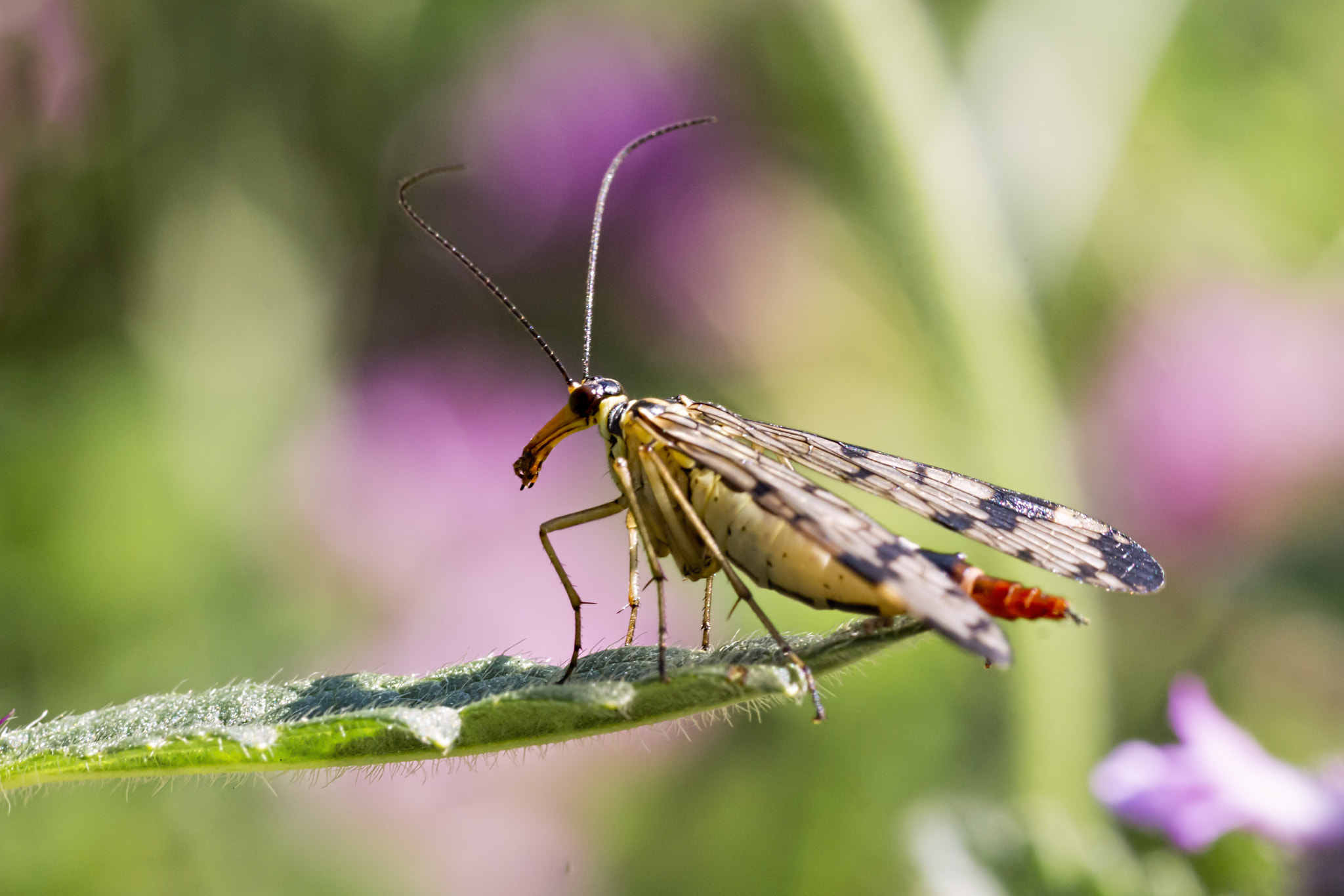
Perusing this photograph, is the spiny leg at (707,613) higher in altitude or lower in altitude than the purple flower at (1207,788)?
higher

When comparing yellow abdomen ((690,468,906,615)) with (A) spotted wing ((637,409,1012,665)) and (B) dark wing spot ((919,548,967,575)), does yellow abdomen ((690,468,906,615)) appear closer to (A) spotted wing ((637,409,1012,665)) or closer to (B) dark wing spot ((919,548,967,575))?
(A) spotted wing ((637,409,1012,665))

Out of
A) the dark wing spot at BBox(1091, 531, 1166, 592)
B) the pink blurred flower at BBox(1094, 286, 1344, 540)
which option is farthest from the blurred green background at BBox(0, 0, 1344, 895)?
the dark wing spot at BBox(1091, 531, 1166, 592)

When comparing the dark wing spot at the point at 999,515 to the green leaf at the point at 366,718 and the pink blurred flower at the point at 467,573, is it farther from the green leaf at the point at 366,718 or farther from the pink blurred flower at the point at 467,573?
the pink blurred flower at the point at 467,573

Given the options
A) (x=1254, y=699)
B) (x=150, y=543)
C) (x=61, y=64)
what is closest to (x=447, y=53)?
(x=61, y=64)

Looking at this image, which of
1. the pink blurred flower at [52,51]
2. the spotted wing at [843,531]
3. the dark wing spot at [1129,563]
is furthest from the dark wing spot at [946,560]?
the pink blurred flower at [52,51]

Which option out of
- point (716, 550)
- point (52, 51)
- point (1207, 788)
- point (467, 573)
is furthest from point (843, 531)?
point (52, 51)

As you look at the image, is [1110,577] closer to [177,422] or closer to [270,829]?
[270,829]
